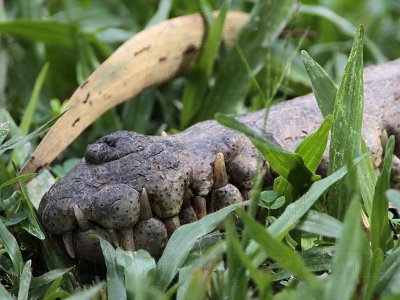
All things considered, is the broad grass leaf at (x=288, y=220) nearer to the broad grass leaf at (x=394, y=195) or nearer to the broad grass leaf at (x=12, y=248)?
the broad grass leaf at (x=394, y=195)

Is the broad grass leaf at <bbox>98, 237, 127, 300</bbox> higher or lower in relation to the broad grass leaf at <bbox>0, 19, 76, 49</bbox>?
lower

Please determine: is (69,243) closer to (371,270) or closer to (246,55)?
(371,270)

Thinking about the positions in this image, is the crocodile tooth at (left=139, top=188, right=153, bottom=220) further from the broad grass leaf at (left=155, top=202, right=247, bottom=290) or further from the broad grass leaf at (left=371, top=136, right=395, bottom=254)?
the broad grass leaf at (left=371, top=136, right=395, bottom=254)

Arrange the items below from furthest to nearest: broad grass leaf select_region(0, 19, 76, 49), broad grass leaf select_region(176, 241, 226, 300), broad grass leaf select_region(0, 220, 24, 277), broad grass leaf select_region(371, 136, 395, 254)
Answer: broad grass leaf select_region(0, 19, 76, 49) < broad grass leaf select_region(0, 220, 24, 277) < broad grass leaf select_region(371, 136, 395, 254) < broad grass leaf select_region(176, 241, 226, 300)

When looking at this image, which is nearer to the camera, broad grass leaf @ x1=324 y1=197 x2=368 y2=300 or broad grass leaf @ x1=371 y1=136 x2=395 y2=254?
broad grass leaf @ x1=324 y1=197 x2=368 y2=300

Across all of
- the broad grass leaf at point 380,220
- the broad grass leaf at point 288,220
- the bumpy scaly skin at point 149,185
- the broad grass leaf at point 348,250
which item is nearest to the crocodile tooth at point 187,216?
the bumpy scaly skin at point 149,185

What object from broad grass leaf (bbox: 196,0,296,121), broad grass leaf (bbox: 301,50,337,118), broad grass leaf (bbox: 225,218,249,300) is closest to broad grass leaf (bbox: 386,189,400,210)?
broad grass leaf (bbox: 225,218,249,300)

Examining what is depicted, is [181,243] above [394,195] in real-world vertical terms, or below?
below

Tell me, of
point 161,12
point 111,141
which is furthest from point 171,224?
point 161,12
